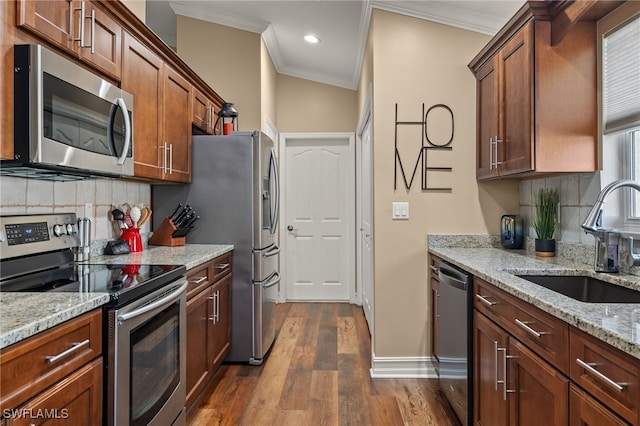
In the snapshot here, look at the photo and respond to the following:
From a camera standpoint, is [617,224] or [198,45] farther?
[198,45]

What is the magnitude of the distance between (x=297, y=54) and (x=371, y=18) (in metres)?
1.51

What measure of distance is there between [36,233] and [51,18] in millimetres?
923

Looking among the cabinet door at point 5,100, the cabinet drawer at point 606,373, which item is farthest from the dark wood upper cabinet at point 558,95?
the cabinet door at point 5,100

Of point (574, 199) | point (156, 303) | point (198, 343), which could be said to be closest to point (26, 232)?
point (156, 303)

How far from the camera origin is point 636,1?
177cm

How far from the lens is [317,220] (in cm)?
490

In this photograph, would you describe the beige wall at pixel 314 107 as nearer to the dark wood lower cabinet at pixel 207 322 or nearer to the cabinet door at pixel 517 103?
the dark wood lower cabinet at pixel 207 322

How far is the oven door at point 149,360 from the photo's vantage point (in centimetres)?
133

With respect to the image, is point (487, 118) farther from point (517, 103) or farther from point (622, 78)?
point (622, 78)

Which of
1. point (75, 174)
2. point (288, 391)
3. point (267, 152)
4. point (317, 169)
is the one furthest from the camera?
point (317, 169)

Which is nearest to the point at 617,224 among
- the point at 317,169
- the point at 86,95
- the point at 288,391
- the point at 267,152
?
the point at 288,391

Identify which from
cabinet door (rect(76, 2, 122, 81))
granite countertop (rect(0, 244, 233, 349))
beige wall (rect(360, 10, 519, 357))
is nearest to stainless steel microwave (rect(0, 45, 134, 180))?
cabinet door (rect(76, 2, 122, 81))

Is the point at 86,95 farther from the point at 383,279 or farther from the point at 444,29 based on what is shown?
the point at 444,29

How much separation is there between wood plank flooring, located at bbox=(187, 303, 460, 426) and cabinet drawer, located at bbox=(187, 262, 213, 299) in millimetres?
734
